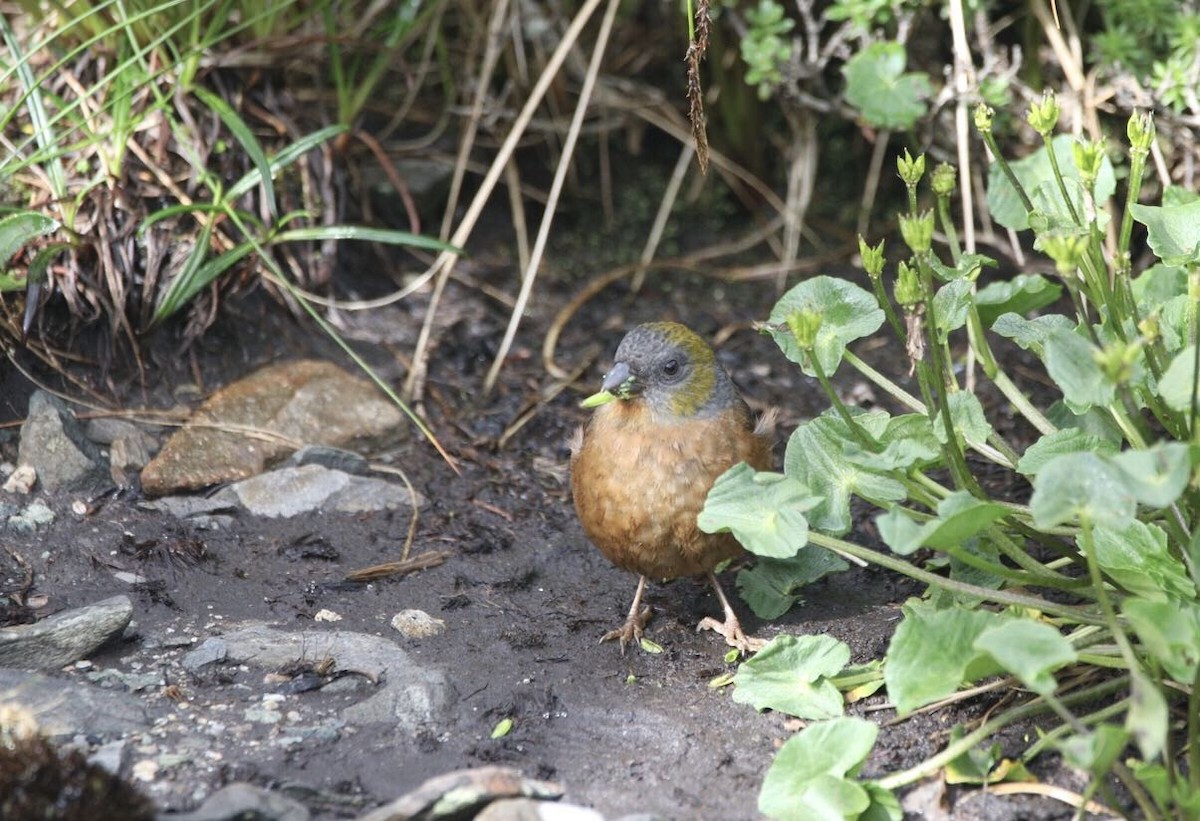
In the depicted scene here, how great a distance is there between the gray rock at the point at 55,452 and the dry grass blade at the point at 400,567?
0.85m

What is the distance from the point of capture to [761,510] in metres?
3.02

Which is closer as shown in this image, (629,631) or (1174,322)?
(1174,322)

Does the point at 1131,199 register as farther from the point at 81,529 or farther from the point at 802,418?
the point at 81,529

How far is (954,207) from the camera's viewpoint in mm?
5312

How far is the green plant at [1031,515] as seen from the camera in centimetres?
246

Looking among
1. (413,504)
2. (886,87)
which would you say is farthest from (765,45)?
(413,504)

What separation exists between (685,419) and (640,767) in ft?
3.47

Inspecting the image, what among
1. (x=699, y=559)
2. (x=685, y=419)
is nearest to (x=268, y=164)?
(x=685, y=419)

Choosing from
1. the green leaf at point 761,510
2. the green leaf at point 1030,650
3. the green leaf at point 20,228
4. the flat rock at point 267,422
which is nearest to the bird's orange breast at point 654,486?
the green leaf at point 761,510

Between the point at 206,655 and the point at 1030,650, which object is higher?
the point at 206,655

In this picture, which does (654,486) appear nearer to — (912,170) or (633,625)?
(633,625)

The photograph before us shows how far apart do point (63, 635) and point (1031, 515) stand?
2211mm

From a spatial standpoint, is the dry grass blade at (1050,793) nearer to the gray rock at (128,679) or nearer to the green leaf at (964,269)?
the green leaf at (964,269)

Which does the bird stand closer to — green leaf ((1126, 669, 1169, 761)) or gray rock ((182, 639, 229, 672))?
gray rock ((182, 639, 229, 672))
